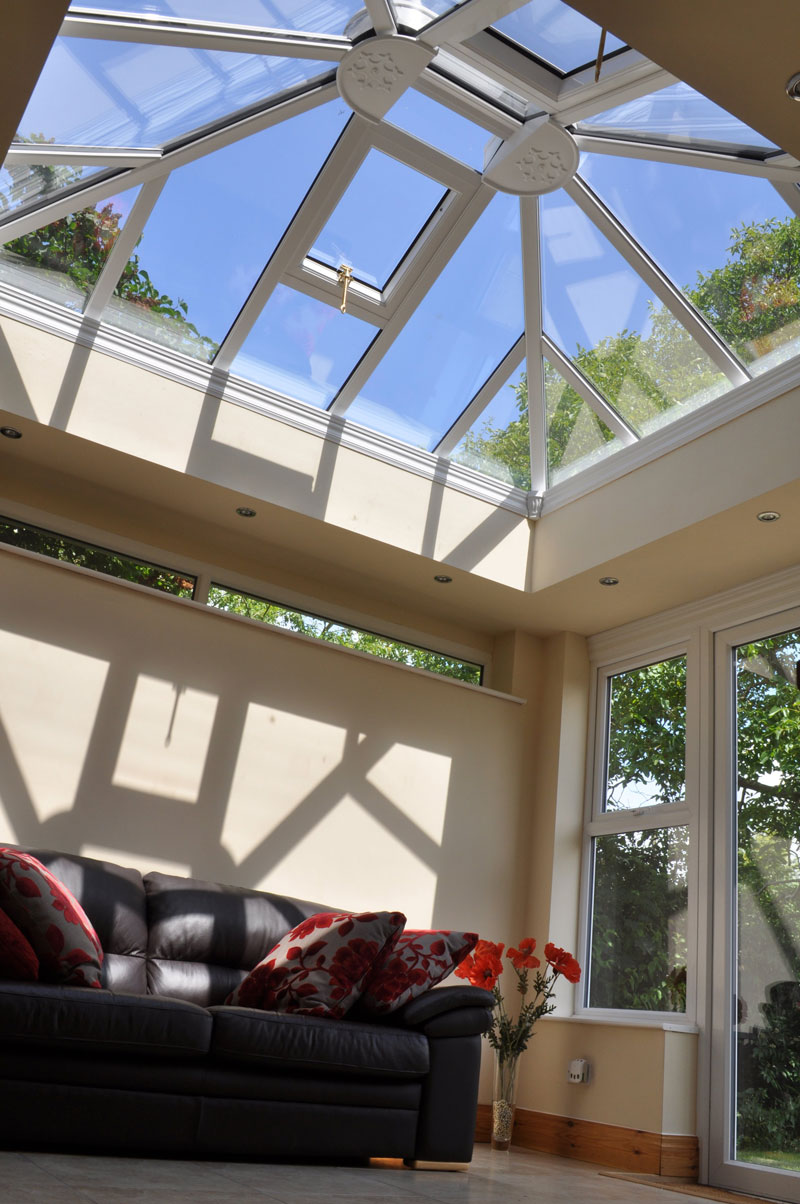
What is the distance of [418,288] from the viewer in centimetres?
476

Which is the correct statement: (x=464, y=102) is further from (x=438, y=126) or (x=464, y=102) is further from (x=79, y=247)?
(x=79, y=247)

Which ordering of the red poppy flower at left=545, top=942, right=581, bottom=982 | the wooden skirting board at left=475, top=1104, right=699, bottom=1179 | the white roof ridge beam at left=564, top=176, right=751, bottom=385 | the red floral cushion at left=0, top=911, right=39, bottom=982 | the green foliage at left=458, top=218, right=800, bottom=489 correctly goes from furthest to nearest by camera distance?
the red poppy flower at left=545, top=942, right=581, bottom=982 < the white roof ridge beam at left=564, top=176, right=751, bottom=385 < the wooden skirting board at left=475, top=1104, right=699, bottom=1179 < the green foliage at left=458, top=218, right=800, bottom=489 < the red floral cushion at left=0, top=911, right=39, bottom=982

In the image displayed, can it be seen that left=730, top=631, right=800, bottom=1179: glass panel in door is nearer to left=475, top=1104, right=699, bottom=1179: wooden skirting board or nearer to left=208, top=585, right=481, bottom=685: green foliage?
left=475, top=1104, right=699, bottom=1179: wooden skirting board

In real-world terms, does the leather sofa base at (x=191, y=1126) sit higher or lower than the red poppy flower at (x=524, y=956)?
lower

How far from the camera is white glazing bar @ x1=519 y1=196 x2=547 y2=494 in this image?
455cm

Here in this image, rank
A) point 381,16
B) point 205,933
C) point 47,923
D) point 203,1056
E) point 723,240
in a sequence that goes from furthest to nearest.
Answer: point 723,240 < point 205,933 < point 381,16 < point 47,923 < point 203,1056

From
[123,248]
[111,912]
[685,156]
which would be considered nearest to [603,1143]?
[111,912]

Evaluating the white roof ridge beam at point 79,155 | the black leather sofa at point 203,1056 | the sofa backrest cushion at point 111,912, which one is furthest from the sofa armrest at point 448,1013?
the white roof ridge beam at point 79,155

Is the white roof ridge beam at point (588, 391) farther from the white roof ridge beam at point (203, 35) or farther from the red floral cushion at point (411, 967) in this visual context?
the red floral cushion at point (411, 967)

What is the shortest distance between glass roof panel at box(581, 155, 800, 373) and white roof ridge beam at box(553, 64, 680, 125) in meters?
0.35

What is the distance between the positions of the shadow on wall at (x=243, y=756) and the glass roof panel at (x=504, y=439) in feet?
3.95

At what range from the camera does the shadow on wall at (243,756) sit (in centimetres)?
446

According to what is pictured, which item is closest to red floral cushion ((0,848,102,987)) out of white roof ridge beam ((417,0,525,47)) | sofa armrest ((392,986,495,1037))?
sofa armrest ((392,986,495,1037))

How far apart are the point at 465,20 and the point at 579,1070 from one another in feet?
14.5
